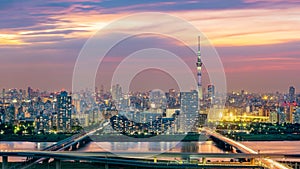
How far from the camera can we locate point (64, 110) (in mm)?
35875

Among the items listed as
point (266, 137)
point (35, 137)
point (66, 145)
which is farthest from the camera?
point (266, 137)

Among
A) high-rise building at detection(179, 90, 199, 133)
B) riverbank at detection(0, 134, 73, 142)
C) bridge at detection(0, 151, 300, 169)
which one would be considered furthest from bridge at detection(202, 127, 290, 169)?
riverbank at detection(0, 134, 73, 142)

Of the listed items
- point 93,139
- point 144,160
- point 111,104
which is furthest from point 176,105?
point 144,160

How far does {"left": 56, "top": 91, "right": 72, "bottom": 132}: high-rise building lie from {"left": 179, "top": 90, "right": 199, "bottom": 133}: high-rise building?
473 cm

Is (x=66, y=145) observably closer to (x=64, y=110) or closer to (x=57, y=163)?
(x=57, y=163)

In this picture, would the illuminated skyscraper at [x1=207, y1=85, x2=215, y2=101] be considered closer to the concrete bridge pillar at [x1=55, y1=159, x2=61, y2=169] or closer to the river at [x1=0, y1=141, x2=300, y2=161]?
the river at [x1=0, y1=141, x2=300, y2=161]

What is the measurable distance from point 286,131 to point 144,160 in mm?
16444

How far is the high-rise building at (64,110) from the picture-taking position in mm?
34125

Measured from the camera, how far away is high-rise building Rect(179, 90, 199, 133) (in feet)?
112

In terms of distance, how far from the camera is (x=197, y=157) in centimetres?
1794

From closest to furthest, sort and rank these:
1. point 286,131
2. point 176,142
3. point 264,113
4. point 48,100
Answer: point 176,142 → point 286,131 → point 48,100 → point 264,113

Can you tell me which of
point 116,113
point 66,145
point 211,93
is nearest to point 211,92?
point 211,93

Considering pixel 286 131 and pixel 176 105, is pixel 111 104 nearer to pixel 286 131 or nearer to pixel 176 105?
pixel 176 105

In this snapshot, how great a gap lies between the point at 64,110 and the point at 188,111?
17.7ft
